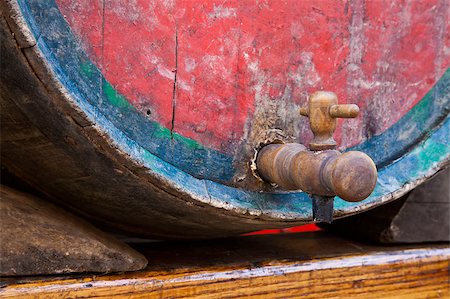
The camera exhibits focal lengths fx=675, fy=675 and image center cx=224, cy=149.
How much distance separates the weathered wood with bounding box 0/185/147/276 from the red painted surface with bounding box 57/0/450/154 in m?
0.26

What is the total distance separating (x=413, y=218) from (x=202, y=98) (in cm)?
71

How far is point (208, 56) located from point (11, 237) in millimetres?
462

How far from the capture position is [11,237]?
3.72 ft

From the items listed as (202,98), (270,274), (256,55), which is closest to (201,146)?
(202,98)

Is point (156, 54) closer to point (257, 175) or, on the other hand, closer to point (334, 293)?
point (257, 175)

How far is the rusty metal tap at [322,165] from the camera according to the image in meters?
1.02

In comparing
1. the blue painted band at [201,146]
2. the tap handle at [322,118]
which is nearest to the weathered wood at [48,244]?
the blue painted band at [201,146]

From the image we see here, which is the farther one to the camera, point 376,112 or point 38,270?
point 376,112

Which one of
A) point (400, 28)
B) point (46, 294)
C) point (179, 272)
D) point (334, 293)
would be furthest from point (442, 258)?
point (46, 294)

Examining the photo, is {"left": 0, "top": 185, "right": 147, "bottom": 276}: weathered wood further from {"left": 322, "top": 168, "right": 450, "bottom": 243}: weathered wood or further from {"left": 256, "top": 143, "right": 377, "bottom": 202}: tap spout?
{"left": 322, "top": 168, "right": 450, "bottom": 243}: weathered wood

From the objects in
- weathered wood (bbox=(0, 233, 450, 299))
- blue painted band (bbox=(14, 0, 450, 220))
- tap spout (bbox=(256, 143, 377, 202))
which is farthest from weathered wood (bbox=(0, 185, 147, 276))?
tap spout (bbox=(256, 143, 377, 202))

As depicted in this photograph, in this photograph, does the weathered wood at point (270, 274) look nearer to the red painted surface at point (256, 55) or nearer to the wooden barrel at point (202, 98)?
the wooden barrel at point (202, 98)

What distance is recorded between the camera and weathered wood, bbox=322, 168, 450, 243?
163cm

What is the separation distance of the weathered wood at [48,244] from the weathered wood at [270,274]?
2 cm
